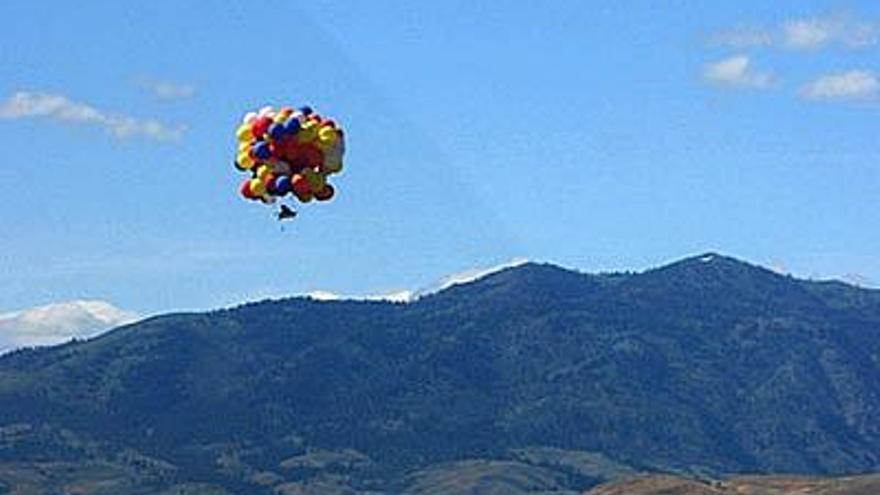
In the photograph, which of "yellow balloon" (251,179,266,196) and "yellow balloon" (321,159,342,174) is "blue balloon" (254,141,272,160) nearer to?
"yellow balloon" (251,179,266,196)

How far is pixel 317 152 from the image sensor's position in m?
141

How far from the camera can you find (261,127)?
14325cm

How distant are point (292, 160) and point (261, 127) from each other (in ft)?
14.2

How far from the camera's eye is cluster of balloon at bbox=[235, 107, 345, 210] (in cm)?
14038

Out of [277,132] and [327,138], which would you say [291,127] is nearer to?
[277,132]

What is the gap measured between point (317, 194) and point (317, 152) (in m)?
3.26

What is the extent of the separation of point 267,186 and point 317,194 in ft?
13.1

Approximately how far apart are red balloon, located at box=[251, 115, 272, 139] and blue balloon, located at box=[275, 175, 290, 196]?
4.61 meters

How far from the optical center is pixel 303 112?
144125 mm

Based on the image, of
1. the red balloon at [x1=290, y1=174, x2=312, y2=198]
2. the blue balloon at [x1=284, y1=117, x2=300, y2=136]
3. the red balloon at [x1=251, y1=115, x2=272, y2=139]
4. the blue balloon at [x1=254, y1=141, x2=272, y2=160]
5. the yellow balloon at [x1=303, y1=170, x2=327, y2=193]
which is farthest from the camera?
the red balloon at [x1=251, y1=115, x2=272, y2=139]

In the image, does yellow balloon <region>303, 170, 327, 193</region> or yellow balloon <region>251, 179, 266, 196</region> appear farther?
yellow balloon <region>303, 170, 327, 193</region>

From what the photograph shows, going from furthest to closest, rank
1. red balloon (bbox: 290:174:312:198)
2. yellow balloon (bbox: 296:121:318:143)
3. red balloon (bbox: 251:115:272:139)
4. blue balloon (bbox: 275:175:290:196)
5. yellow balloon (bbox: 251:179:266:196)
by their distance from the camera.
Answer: red balloon (bbox: 251:115:272:139) → yellow balloon (bbox: 296:121:318:143) → red balloon (bbox: 290:174:312:198) → yellow balloon (bbox: 251:179:266:196) → blue balloon (bbox: 275:175:290:196)

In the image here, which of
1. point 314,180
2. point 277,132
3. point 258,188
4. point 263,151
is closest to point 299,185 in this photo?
point 314,180

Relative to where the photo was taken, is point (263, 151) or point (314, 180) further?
point (314, 180)
